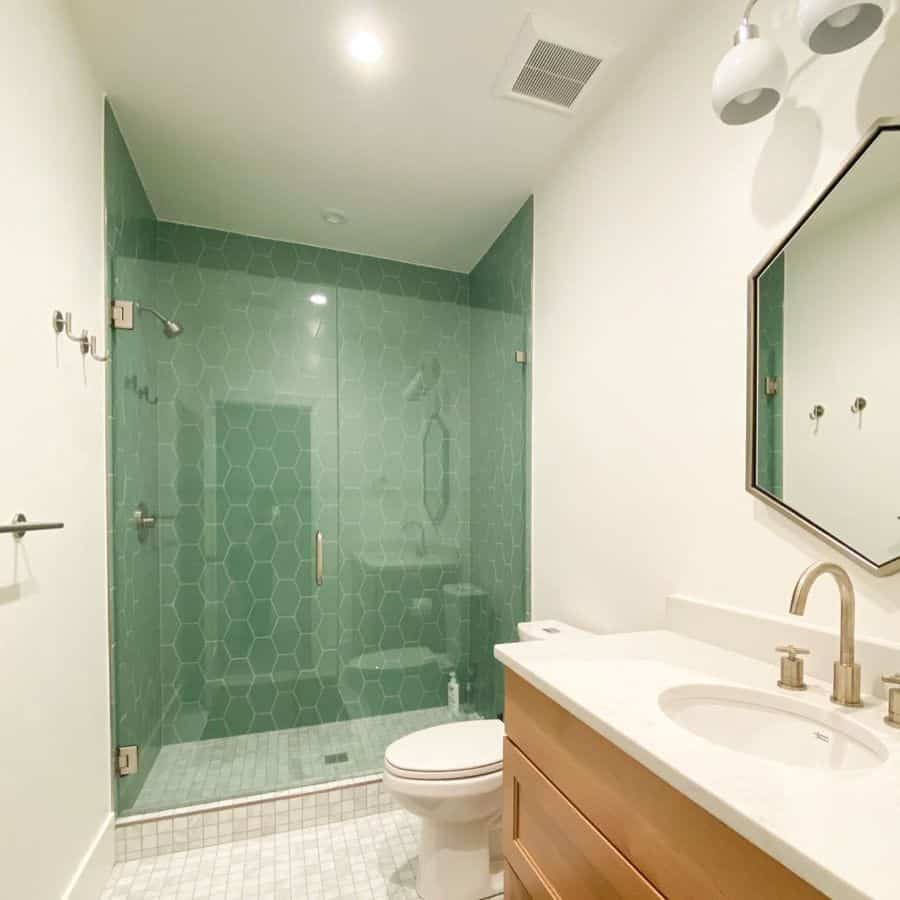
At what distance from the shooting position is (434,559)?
2.80 m

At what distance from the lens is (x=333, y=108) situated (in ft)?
5.65

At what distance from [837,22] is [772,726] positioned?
3.99 ft

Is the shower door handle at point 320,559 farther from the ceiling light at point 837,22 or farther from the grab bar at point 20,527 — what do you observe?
the ceiling light at point 837,22

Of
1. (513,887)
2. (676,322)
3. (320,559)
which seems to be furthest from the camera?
(320,559)

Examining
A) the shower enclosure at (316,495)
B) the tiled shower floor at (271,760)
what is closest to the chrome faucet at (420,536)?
the shower enclosure at (316,495)

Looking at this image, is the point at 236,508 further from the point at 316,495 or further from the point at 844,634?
the point at 844,634

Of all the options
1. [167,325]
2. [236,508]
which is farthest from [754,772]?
[167,325]

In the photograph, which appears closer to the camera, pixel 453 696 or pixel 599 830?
pixel 599 830

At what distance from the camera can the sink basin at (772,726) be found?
0.79 meters

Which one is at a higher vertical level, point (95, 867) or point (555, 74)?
point (555, 74)

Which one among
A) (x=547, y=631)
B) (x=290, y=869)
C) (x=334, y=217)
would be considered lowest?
(x=290, y=869)

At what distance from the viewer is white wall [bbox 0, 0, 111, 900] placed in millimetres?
1097

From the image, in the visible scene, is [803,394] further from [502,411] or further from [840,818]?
[502,411]

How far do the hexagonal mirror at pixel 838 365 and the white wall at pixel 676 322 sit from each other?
4cm
